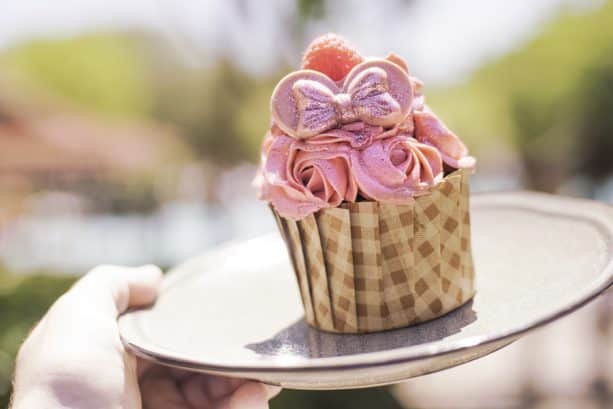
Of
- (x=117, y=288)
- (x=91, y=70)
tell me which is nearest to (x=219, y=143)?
(x=91, y=70)

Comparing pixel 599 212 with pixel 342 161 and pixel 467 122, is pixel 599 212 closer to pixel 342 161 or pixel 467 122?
pixel 342 161

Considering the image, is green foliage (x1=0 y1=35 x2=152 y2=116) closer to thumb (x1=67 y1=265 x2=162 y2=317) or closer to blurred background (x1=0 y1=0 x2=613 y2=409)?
blurred background (x1=0 y1=0 x2=613 y2=409)

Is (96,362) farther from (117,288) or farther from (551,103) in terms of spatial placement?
(551,103)

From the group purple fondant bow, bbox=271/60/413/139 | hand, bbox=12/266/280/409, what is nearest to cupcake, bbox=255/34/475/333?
purple fondant bow, bbox=271/60/413/139

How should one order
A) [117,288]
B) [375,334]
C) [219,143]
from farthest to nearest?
[219,143] → [117,288] → [375,334]

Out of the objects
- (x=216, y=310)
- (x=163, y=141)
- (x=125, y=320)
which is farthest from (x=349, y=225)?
(x=163, y=141)

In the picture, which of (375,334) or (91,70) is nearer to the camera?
(375,334)

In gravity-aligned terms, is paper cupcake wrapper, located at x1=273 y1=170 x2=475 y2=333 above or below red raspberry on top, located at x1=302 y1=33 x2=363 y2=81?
below
